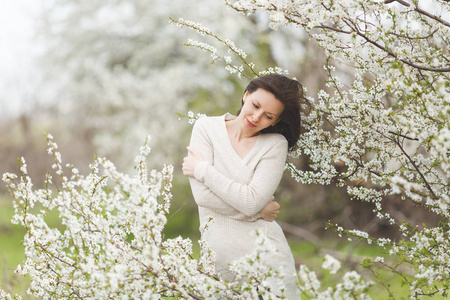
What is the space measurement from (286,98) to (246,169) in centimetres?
42

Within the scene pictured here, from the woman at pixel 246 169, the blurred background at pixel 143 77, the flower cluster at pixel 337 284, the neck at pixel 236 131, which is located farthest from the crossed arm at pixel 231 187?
the blurred background at pixel 143 77

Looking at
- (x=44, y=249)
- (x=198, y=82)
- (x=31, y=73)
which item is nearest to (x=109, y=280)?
(x=44, y=249)

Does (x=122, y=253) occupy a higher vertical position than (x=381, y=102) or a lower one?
lower

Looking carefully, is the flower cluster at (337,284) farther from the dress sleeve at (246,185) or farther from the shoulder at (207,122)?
the shoulder at (207,122)

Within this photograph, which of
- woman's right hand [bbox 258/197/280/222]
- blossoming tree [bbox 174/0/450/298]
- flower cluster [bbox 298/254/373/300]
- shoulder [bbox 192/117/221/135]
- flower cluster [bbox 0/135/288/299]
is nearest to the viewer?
flower cluster [bbox 298/254/373/300]

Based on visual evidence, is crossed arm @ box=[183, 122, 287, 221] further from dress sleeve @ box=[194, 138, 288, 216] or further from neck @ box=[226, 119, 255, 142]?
neck @ box=[226, 119, 255, 142]

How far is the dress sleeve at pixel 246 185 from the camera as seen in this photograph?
7.79 ft

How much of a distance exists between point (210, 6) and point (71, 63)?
12.0ft

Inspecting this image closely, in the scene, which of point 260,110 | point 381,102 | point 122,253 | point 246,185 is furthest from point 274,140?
point 122,253

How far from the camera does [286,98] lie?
102 inches

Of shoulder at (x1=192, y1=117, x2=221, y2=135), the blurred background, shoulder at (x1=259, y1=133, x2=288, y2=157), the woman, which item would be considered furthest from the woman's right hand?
the blurred background

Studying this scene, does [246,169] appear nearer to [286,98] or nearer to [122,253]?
[286,98]

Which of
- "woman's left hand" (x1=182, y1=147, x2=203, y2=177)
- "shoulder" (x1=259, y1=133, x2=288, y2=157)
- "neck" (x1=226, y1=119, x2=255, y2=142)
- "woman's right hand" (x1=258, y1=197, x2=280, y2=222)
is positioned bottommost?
"woman's right hand" (x1=258, y1=197, x2=280, y2=222)

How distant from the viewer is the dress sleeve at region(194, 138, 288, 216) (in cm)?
237
